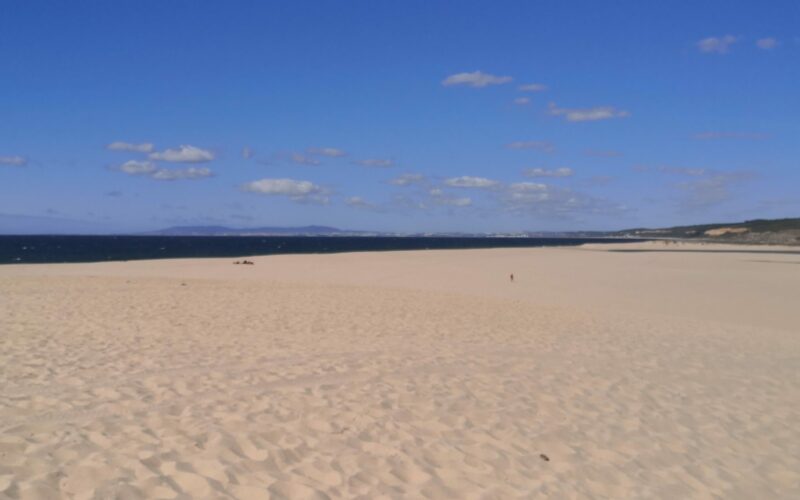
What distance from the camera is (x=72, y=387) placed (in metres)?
7.11

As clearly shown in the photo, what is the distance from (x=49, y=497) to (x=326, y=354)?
5.86 meters

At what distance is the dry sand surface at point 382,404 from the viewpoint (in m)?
5.05

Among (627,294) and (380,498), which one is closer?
(380,498)

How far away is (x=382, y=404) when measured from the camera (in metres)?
7.14

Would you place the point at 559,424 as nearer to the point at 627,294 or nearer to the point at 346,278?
the point at 627,294

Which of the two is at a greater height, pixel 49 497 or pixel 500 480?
pixel 49 497

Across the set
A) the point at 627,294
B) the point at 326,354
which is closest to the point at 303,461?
the point at 326,354

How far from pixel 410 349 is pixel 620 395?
370 cm

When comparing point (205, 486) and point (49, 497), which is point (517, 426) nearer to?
point (205, 486)

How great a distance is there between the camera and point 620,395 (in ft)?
27.3

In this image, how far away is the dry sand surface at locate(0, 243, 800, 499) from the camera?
16.6 ft

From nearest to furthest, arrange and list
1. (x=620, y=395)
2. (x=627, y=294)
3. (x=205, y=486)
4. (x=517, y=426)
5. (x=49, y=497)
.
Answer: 1. (x=49, y=497)
2. (x=205, y=486)
3. (x=517, y=426)
4. (x=620, y=395)
5. (x=627, y=294)

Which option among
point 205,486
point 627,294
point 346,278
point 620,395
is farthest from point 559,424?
point 346,278

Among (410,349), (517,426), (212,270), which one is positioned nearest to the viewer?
(517,426)
